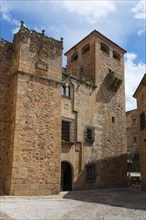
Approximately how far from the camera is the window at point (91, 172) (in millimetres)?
15203

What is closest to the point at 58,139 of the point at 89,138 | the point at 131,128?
the point at 89,138

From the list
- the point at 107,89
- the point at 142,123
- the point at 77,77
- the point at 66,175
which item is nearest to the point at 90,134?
the point at 66,175

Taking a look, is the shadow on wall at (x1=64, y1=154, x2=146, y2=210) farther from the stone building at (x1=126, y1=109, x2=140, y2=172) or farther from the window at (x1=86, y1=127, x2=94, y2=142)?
the stone building at (x1=126, y1=109, x2=140, y2=172)

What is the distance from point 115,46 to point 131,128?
51.1 feet

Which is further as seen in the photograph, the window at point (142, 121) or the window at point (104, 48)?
the window at point (104, 48)

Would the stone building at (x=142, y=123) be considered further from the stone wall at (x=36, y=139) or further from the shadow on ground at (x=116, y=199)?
the stone wall at (x=36, y=139)

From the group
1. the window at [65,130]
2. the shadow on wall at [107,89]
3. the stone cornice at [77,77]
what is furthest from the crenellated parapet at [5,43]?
the shadow on wall at [107,89]

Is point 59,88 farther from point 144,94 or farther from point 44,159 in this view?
point 144,94

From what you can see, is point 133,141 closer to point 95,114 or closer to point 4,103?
point 95,114

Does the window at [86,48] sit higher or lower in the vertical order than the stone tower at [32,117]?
higher

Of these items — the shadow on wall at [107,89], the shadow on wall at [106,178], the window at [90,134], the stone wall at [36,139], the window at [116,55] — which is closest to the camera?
the stone wall at [36,139]

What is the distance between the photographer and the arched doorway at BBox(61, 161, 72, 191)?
47.3ft

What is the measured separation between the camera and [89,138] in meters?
15.9

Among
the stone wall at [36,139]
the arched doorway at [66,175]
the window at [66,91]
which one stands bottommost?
the arched doorway at [66,175]
